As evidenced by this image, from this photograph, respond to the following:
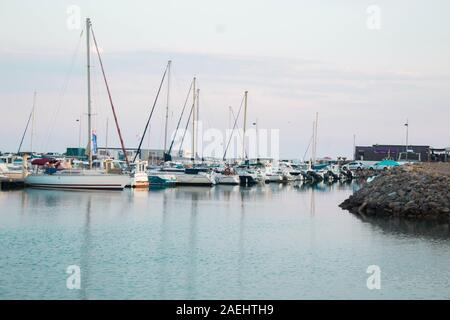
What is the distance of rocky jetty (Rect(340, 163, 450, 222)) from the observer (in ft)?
147

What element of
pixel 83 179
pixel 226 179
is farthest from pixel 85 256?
pixel 226 179

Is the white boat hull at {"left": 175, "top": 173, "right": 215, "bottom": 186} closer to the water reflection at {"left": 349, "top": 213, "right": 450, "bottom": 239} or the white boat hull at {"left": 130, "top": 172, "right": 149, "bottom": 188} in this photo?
the white boat hull at {"left": 130, "top": 172, "right": 149, "bottom": 188}

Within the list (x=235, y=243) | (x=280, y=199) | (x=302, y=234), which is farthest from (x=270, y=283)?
(x=280, y=199)

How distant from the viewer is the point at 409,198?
155 ft

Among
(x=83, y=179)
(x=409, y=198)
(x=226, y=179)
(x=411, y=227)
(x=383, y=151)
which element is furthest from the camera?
(x=383, y=151)

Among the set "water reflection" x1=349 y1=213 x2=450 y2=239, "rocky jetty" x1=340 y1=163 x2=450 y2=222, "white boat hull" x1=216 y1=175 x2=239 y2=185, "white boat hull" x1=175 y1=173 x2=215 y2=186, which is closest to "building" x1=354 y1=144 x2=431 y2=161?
"white boat hull" x1=216 y1=175 x2=239 y2=185

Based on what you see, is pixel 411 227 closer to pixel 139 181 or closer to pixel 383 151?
pixel 139 181

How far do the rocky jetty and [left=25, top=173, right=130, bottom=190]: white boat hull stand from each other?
2266 centimetres

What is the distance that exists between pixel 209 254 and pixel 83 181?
1512 inches

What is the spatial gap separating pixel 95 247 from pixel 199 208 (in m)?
21.6

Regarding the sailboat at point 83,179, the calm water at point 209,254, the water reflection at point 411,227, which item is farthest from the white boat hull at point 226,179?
the water reflection at point 411,227

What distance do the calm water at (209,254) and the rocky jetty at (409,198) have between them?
239 cm

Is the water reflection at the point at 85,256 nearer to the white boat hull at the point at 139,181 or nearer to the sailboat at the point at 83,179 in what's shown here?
the sailboat at the point at 83,179
